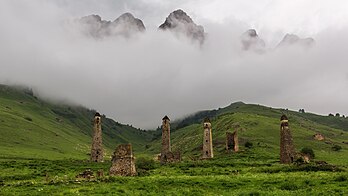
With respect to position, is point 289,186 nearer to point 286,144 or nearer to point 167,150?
point 286,144

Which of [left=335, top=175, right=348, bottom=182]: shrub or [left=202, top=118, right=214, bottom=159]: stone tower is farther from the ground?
[left=202, top=118, right=214, bottom=159]: stone tower

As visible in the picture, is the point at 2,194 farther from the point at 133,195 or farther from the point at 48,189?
the point at 133,195

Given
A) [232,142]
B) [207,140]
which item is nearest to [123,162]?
[207,140]

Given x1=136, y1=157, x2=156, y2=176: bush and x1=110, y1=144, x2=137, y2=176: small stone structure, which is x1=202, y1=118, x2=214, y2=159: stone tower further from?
x1=110, y1=144, x2=137, y2=176: small stone structure

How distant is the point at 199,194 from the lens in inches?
1244

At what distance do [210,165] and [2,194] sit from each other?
3489 centimetres

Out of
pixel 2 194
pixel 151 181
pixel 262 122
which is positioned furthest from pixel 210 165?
pixel 262 122

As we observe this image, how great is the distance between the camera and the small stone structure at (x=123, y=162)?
45062 mm

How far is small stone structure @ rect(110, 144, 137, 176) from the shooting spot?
148ft

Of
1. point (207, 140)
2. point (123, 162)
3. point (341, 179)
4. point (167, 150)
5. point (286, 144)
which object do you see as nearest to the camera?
point (341, 179)

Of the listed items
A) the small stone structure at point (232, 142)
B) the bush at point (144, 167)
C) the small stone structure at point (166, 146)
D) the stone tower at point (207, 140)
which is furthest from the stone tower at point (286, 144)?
the small stone structure at point (232, 142)

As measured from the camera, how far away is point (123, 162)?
45250mm

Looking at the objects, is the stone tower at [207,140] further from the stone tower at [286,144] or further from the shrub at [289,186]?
the shrub at [289,186]

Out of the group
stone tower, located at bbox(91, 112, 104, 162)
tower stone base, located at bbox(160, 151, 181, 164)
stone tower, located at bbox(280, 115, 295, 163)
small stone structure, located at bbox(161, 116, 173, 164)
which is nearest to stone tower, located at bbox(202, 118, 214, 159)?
tower stone base, located at bbox(160, 151, 181, 164)
